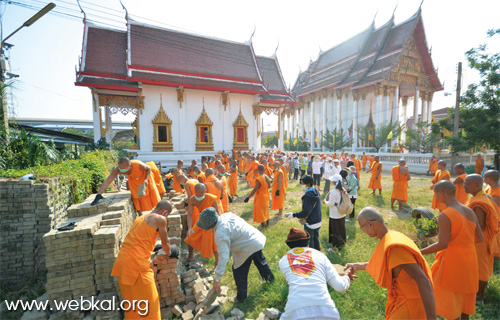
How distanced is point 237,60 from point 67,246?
19.5 metres

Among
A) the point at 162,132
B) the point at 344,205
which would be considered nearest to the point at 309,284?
the point at 344,205

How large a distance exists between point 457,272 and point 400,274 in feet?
4.28

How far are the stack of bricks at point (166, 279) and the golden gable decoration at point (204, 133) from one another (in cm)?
1456

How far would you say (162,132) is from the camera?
54.0 ft

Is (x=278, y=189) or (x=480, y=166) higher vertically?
(x=480, y=166)

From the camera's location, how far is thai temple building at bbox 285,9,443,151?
75.9 feet

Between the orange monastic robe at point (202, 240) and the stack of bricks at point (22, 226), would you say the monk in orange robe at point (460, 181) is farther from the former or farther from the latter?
the stack of bricks at point (22, 226)

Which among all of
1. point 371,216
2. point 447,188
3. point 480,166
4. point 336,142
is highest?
point 336,142

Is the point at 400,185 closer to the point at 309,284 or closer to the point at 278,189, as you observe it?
the point at 278,189

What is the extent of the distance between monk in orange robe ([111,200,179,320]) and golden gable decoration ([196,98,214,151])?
1504 cm

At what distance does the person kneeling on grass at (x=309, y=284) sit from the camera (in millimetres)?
1827

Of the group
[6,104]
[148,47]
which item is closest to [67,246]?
[6,104]

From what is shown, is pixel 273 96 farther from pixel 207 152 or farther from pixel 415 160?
pixel 415 160

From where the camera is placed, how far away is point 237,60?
1981 centimetres
